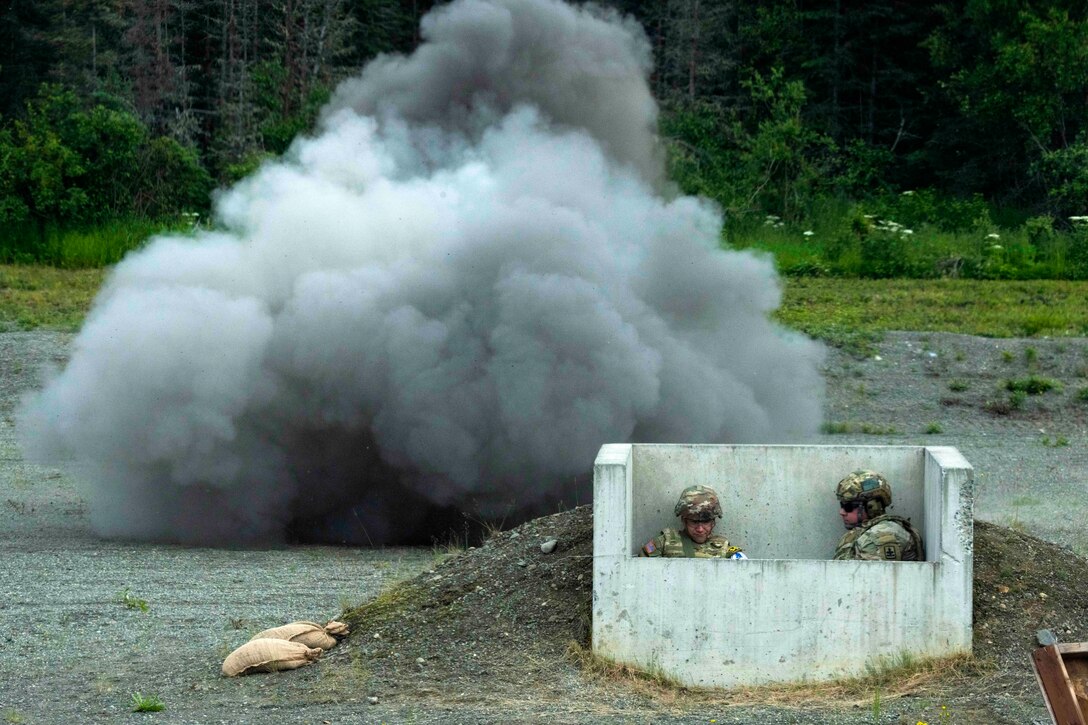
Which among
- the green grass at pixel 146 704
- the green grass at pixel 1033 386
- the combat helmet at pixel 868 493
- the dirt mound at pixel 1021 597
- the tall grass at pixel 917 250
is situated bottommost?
the green grass at pixel 146 704

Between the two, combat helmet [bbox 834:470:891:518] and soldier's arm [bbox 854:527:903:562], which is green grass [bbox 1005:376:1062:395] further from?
soldier's arm [bbox 854:527:903:562]

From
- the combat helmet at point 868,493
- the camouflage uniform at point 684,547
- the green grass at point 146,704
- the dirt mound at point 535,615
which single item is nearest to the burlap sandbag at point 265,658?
the dirt mound at point 535,615

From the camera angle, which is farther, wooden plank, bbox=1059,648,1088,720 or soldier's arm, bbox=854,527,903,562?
soldier's arm, bbox=854,527,903,562

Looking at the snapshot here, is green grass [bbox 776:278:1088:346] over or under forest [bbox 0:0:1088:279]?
under

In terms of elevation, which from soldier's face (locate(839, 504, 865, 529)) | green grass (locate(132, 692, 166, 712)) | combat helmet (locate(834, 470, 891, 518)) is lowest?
green grass (locate(132, 692, 166, 712))

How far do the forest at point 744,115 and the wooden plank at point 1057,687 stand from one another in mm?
17922

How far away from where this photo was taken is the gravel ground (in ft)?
22.1

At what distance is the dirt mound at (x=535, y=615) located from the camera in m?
7.16

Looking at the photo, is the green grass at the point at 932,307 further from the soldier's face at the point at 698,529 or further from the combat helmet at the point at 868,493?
the soldier's face at the point at 698,529

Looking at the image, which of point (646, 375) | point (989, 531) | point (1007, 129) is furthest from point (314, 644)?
point (1007, 129)

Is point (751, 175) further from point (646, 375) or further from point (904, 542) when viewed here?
point (904, 542)

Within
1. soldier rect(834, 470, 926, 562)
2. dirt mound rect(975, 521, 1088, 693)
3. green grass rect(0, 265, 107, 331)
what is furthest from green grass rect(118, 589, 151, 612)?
green grass rect(0, 265, 107, 331)

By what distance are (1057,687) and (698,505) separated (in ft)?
10.8

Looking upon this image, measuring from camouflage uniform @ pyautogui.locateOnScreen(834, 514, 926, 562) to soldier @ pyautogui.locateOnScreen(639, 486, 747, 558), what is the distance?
0.59 m
